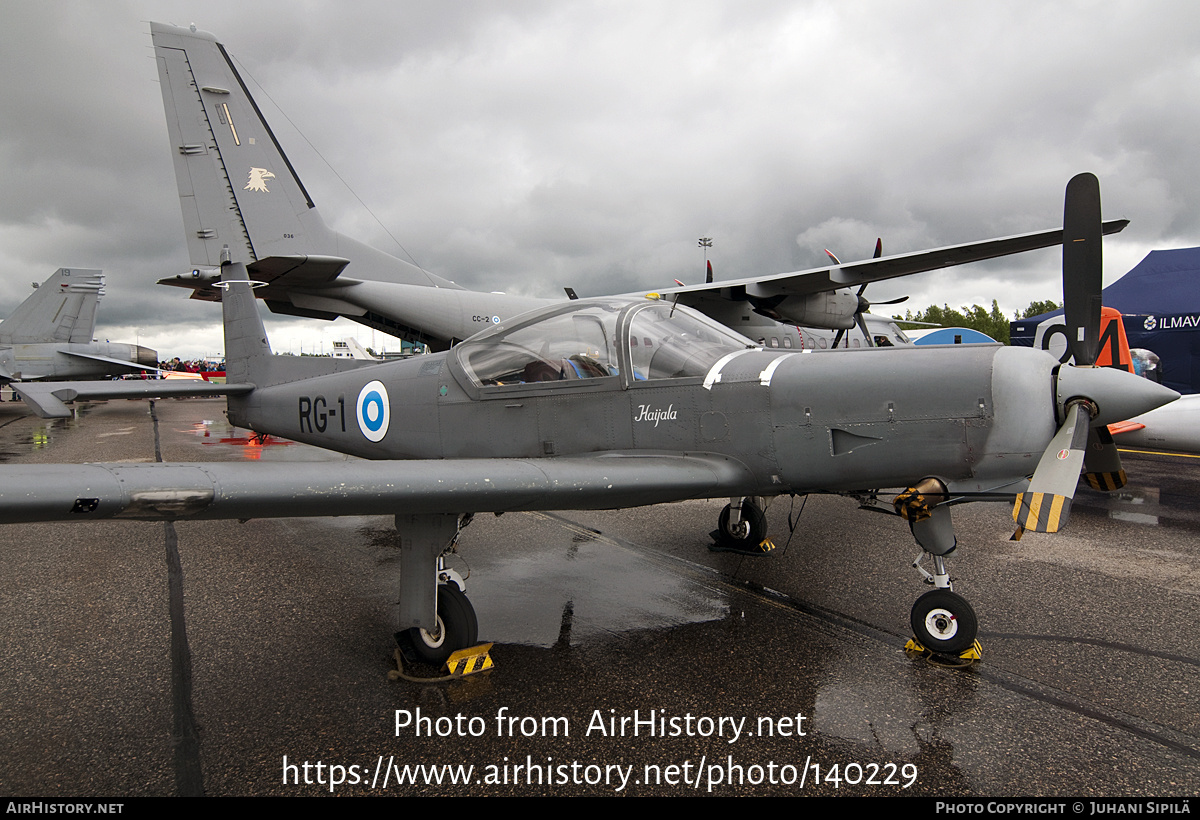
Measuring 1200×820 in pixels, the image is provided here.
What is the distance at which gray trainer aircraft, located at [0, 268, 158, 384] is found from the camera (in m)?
26.0

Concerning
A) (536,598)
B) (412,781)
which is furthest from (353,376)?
(412,781)

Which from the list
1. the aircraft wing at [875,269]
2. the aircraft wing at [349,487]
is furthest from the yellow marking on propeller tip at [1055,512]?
the aircraft wing at [875,269]

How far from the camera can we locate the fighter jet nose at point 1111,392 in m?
3.24

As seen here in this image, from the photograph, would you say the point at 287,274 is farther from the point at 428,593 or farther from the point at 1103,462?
the point at 1103,462

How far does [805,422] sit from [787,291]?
10238mm

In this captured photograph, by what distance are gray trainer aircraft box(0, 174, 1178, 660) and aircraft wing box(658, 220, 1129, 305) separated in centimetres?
893

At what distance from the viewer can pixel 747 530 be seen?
5.89 m

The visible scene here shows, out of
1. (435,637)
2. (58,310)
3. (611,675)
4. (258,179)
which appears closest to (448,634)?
(435,637)

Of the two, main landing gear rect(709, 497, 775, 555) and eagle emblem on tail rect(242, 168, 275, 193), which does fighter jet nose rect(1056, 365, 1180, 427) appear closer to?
main landing gear rect(709, 497, 775, 555)

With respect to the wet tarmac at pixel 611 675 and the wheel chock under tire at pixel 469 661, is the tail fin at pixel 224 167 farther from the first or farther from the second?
the wheel chock under tire at pixel 469 661

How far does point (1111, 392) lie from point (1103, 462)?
821mm

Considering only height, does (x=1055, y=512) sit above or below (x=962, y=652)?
above

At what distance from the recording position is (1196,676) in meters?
3.36

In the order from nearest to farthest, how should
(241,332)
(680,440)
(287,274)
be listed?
(680,440) → (241,332) → (287,274)
